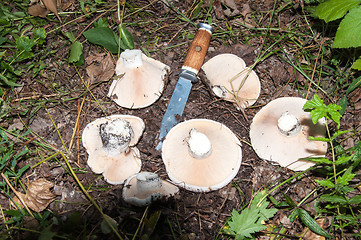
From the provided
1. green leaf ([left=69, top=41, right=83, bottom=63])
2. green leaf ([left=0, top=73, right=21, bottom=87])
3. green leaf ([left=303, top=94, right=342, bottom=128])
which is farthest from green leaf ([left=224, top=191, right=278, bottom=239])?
green leaf ([left=0, top=73, right=21, bottom=87])

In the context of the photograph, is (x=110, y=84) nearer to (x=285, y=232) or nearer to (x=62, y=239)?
(x=62, y=239)

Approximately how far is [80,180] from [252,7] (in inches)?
102

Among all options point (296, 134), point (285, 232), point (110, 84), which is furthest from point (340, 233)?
point (110, 84)

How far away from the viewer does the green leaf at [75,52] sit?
294 cm

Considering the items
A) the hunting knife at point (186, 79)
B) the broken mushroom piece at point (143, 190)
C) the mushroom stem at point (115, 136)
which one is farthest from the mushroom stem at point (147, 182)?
the hunting knife at point (186, 79)

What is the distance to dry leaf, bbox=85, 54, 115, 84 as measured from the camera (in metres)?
2.99

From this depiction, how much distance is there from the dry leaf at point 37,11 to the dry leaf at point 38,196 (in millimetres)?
1778

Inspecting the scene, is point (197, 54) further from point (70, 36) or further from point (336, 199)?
point (336, 199)

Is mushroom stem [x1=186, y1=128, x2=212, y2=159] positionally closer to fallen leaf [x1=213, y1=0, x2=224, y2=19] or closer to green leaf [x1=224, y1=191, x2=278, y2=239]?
green leaf [x1=224, y1=191, x2=278, y2=239]

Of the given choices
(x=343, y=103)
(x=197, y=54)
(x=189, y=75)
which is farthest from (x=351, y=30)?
(x=189, y=75)

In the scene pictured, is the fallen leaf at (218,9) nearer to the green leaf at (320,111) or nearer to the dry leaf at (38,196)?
the green leaf at (320,111)

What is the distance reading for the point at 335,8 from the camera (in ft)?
8.40

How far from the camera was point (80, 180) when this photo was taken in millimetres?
2693

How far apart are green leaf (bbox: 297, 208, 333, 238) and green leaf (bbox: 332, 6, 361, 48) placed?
1.46 m
